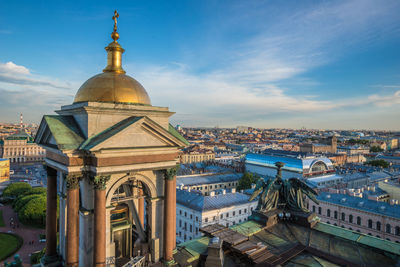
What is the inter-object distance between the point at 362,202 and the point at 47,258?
4020cm

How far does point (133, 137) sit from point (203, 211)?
3101 cm

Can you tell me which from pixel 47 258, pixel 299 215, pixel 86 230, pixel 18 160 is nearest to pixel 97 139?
pixel 86 230

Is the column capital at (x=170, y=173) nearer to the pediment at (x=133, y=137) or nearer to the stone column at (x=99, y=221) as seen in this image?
the pediment at (x=133, y=137)

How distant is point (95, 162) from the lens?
11.7 meters

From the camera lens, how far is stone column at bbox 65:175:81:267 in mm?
11664

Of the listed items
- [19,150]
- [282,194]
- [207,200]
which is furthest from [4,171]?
[282,194]

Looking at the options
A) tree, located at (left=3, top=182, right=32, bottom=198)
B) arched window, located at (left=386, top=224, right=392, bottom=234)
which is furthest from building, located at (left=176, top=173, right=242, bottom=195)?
arched window, located at (left=386, top=224, right=392, bottom=234)

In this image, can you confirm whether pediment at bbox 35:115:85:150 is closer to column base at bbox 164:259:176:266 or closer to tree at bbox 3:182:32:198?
column base at bbox 164:259:176:266

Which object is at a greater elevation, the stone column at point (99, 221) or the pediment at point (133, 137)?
the pediment at point (133, 137)

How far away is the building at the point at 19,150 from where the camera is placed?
133250 millimetres

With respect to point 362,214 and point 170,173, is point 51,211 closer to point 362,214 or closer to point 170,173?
point 170,173

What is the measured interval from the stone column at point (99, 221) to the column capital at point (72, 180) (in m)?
0.83

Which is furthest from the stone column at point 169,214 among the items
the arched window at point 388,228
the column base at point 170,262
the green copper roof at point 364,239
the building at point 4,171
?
the building at point 4,171

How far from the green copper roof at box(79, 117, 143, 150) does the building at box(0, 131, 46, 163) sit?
14445 cm
